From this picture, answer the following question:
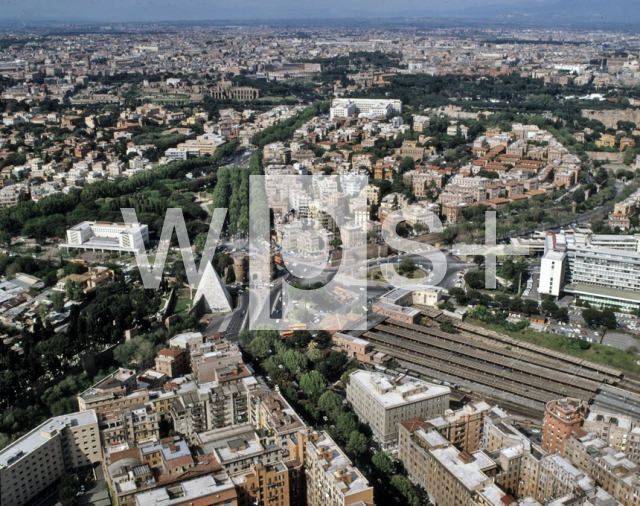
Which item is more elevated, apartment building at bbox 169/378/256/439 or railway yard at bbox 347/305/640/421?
apartment building at bbox 169/378/256/439

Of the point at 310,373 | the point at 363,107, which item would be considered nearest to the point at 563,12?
the point at 363,107

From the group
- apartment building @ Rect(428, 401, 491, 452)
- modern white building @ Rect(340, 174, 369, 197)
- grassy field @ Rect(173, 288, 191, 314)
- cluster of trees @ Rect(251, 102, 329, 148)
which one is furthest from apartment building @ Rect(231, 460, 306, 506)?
cluster of trees @ Rect(251, 102, 329, 148)

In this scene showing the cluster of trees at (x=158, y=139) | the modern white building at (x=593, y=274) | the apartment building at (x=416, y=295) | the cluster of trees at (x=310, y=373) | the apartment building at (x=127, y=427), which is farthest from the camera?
the cluster of trees at (x=158, y=139)

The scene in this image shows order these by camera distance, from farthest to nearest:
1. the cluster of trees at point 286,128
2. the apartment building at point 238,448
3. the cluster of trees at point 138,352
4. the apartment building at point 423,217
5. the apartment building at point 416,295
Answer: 1. the cluster of trees at point 286,128
2. the apartment building at point 423,217
3. the apartment building at point 416,295
4. the cluster of trees at point 138,352
5. the apartment building at point 238,448

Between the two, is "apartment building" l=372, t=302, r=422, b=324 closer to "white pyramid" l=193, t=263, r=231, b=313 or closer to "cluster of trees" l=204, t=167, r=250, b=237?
"white pyramid" l=193, t=263, r=231, b=313

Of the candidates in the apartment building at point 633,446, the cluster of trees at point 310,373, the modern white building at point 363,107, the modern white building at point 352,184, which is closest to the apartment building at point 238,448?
the cluster of trees at point 310,373

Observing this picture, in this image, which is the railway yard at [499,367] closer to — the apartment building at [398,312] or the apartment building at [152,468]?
the apartment building at [398,312]

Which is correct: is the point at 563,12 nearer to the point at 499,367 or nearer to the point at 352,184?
the point at 352,184
